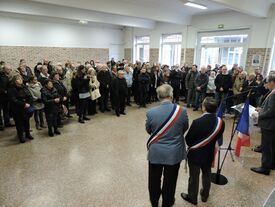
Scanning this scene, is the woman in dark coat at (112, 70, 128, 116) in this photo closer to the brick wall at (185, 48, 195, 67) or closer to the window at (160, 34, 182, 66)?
the brick wall at (185, 48, 195, 67)

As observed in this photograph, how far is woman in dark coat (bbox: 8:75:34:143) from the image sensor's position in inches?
154

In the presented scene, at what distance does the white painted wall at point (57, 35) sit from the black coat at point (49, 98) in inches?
274

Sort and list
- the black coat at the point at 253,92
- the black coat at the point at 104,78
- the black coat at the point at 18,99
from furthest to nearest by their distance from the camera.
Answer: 1. the black coat at the point at 104,78
2. the black coat at the point at 253,92
3. the black coat at the point at 18,99

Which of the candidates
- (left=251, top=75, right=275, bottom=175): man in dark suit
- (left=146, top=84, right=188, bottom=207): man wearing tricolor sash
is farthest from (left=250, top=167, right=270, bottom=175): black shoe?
(left=146, top=84, right=188, bottom=207): man wearing tricolor sash

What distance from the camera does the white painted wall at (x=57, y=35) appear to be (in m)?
9.44

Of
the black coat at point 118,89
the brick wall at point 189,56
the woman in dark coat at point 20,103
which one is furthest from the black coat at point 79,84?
the brick wall at point 189,56

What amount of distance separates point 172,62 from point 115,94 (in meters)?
6.37

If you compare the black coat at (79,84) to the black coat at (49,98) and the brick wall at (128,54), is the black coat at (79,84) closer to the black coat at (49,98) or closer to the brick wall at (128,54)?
the black coat at (49,98)

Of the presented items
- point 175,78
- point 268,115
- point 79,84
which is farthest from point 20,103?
point 175,78

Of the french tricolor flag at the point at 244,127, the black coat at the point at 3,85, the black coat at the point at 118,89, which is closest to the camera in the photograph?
the french tricolor flag at the point at 244,127

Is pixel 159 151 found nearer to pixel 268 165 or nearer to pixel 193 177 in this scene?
pixel 193 177

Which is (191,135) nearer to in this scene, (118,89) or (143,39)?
(118,89)

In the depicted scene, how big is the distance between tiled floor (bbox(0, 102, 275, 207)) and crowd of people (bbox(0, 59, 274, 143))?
1.86 feet

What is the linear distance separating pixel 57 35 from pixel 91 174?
9.60m
